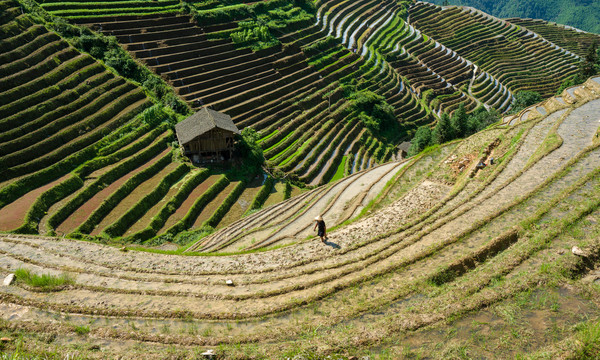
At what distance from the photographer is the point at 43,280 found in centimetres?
1070

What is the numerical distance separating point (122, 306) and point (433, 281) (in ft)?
29.8

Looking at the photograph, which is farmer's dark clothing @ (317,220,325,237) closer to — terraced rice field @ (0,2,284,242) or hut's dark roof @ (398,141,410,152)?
terraced rice field @ (0,2,284,242)

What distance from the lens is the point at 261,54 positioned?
4384cm

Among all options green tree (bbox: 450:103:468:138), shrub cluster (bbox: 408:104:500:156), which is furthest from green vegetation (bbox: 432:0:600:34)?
green tree (bbox: 450:103:468:138)

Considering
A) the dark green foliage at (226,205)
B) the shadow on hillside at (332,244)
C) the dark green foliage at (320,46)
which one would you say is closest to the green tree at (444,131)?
the dark green foliage at (226,205)

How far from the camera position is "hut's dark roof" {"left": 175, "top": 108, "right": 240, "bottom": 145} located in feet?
89.2

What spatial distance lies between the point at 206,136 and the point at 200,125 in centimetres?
97

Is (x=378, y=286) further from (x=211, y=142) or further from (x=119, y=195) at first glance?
(x=211, y=142)

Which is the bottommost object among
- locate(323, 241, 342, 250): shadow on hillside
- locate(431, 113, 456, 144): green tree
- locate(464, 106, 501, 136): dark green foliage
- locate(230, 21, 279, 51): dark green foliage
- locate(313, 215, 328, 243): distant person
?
locate(464, 106, 501, 136): dark green foliage

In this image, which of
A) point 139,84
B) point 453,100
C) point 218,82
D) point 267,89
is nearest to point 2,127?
point 139,84

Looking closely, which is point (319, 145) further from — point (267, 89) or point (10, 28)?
point (10, 28)

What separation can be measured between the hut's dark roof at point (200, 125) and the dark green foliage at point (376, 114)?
1996cm

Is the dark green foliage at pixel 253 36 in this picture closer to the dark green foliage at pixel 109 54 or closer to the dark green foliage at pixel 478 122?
the dark green foliage at pixel 109 54

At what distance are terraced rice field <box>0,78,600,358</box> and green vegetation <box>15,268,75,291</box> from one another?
25cm
